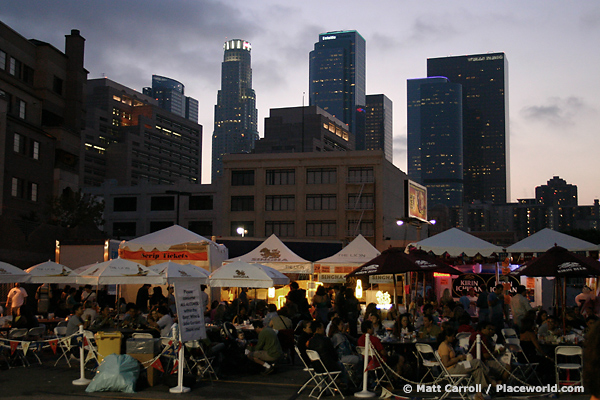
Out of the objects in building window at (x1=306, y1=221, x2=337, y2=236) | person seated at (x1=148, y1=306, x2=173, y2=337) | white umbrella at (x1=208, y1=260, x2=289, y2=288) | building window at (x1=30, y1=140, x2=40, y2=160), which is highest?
building window at (x1=30, y1=140, x2=40, y2=160)

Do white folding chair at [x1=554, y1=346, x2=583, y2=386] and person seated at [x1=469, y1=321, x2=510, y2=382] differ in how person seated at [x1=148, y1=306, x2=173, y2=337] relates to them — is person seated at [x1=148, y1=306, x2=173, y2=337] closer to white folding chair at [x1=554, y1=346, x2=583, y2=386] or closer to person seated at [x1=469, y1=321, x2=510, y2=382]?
person seated at [x1=469, y1=321, x2=510, y2=382]

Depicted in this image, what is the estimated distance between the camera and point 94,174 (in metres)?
140

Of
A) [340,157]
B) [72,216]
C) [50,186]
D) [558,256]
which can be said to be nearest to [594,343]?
[558,256]

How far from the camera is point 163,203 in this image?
7738 centimetres

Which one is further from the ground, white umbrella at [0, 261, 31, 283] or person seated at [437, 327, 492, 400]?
white umbrella at [0, 261, 31, 283]

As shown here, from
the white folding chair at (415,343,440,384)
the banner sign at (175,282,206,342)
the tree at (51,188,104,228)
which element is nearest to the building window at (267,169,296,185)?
the tree at (51,188,104,228)

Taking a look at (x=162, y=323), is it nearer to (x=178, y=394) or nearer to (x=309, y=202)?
(x=178, y=394)

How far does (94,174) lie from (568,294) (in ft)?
411

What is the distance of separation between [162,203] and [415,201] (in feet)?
115

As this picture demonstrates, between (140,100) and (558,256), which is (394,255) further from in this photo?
(140,100)

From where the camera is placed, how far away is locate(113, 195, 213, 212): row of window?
75.4 m

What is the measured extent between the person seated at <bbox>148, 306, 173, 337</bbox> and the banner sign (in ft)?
5.12

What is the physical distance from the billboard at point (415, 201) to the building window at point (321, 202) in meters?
8.21

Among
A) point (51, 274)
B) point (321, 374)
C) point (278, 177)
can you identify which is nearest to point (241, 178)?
point (278, 177)
